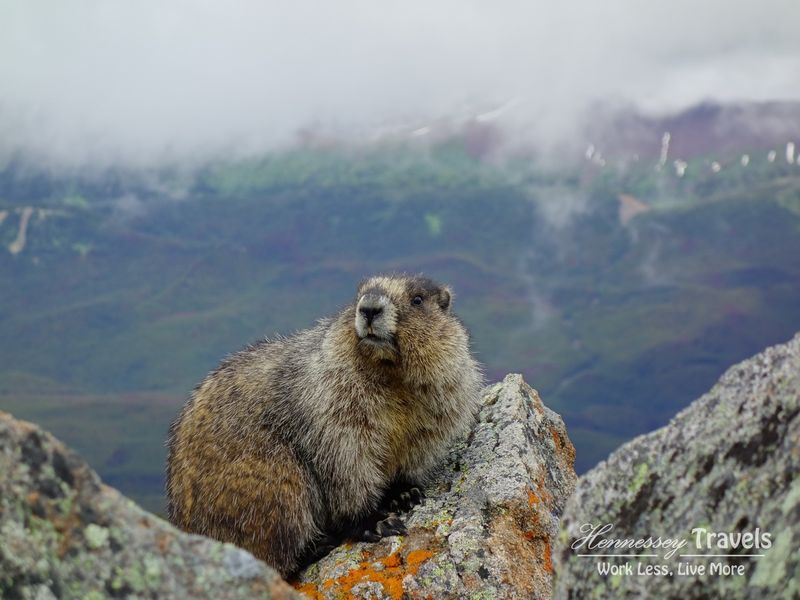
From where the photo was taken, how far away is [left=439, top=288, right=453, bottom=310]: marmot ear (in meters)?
10.4

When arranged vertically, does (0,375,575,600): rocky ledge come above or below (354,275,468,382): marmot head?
below

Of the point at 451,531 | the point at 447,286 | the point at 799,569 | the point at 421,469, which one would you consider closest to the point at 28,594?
the point at 799,569

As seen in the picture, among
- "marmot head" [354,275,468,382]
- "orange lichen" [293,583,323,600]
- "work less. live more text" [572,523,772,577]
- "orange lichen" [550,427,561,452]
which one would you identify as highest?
"marmot head" [354,275,468,382]

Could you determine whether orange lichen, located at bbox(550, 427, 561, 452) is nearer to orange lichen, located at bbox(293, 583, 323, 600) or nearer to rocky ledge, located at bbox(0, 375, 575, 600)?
rocky ledge, located at bbox(0, 375, 575, 600)

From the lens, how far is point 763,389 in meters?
4.77

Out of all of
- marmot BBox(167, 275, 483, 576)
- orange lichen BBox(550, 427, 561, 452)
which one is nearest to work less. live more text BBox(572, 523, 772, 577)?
marmot BBox(167, 275, 483, 576)

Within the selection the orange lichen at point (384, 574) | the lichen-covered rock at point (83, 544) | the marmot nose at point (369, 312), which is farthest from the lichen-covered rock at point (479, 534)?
the lichen-covered rock at point (83, 544)

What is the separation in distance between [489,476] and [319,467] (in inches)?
70.1

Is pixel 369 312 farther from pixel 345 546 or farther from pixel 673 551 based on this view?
pixel 673 551

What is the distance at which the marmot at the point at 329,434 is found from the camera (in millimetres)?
9078

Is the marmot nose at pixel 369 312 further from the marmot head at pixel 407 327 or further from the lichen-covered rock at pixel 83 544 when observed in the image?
the lichen-covered rock at pixel 83 544

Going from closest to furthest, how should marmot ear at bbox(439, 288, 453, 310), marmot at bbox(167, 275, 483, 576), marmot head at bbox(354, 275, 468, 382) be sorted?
marmot at bbox(167, 275, 483, 576)
marmot head at bbox(354, 275, 468, 382)
marmot ear at bbox(439, 288, 453, 310)

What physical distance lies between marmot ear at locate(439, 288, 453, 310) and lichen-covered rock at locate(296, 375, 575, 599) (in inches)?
57.1

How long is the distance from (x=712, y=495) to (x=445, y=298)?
→ 235 inches
